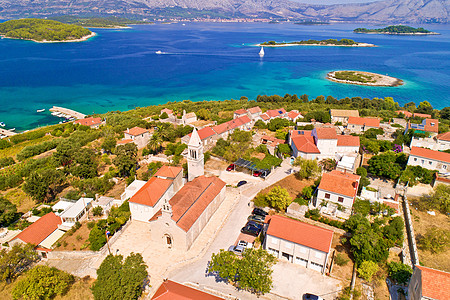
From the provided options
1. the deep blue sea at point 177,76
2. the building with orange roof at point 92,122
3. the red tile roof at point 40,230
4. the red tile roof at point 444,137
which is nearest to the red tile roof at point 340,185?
the red tile roof at point 444,137

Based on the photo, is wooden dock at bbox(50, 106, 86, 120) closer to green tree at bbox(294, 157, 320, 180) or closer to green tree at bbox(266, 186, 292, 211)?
green tree at bbox(294, 157, 320, 180)

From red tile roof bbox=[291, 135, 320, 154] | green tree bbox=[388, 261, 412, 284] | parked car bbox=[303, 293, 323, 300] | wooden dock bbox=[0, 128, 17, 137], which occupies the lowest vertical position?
wooden dock bbox=[0, 128, 17, 137]

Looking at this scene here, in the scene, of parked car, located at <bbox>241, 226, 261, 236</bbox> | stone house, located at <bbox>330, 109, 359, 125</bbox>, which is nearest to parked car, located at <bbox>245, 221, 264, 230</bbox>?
parked car, located at <bbox>241, 226, 261, 236</bbox>

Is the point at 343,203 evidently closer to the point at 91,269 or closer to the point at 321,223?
the point at 321,223

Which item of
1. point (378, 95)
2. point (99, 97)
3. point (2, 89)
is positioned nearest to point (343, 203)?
point (378, 95)

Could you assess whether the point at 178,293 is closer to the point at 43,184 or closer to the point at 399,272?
the point at 399,272

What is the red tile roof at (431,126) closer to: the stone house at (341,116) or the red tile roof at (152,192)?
the stone house at (341,116)
